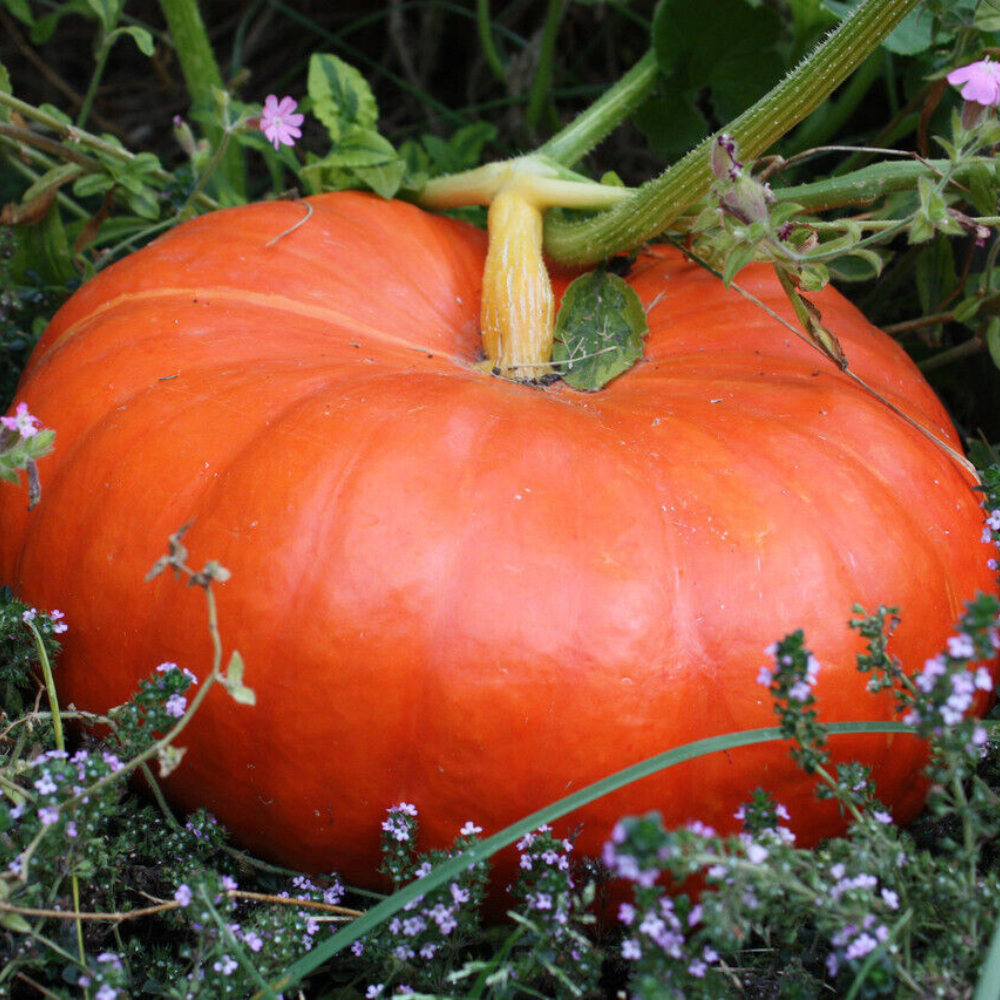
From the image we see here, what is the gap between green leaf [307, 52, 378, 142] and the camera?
1.87 metres

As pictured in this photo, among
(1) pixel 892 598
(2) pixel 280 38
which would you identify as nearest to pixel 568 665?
(1) pixel 892 598

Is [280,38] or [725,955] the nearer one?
[725,955]

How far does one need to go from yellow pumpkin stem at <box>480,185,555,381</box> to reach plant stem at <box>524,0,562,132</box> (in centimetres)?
76

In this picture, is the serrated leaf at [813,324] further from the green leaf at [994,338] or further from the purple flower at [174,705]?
the purple flower at [174,705]

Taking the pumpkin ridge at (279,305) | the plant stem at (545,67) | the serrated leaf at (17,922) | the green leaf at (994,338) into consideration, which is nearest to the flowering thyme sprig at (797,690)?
the serrated leaf at (17,922)

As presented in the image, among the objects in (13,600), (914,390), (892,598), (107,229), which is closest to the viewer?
(892,598)

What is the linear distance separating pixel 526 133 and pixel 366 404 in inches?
54.0

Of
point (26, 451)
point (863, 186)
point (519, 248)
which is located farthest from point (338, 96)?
point (26, 451)

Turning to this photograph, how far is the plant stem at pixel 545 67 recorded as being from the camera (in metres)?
2.20

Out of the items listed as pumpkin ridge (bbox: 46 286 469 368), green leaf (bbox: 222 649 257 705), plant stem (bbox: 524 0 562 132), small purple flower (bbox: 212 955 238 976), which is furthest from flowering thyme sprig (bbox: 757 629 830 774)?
plant stem (bbox: 524 0 562 132)

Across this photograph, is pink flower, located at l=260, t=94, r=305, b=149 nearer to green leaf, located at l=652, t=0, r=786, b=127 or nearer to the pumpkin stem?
the pumpkin stem

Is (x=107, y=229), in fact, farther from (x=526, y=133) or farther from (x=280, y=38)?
(x=280, y=38)

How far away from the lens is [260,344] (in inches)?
55.8

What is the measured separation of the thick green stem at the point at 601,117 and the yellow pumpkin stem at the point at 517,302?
0.21m
